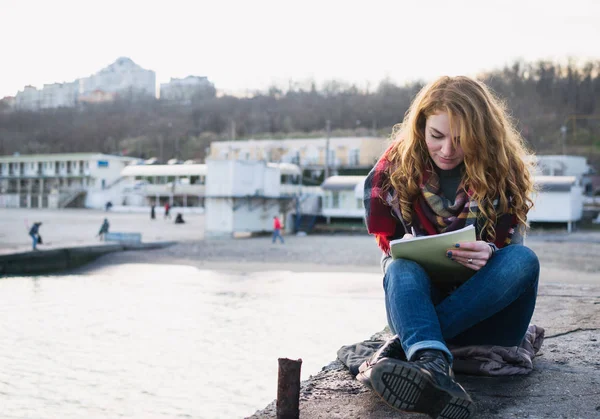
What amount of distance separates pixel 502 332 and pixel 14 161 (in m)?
71.4

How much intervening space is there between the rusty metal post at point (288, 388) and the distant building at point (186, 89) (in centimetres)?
13025

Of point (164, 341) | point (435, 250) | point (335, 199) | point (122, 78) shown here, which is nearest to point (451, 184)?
point (435, 250)

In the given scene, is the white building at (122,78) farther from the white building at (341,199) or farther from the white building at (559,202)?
the white building at (559,202)

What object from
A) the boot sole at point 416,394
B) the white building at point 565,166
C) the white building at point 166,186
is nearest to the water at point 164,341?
the boot sole at point 416,394

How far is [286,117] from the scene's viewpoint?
104 meters

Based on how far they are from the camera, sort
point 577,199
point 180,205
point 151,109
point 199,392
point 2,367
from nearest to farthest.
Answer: point 199,392 < point 2,367 < point 577,199 < point 180,205 < point 151,109

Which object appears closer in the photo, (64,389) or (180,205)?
(64,389)

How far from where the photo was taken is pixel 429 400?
1744 mm

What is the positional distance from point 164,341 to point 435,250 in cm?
514

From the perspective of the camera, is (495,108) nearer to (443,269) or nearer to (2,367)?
(443,269)

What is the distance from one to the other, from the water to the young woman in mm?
2627

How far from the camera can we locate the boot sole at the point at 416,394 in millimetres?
1734

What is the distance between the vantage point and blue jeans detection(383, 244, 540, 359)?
209cm

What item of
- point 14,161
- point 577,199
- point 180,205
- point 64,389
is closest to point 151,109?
point 14,161
